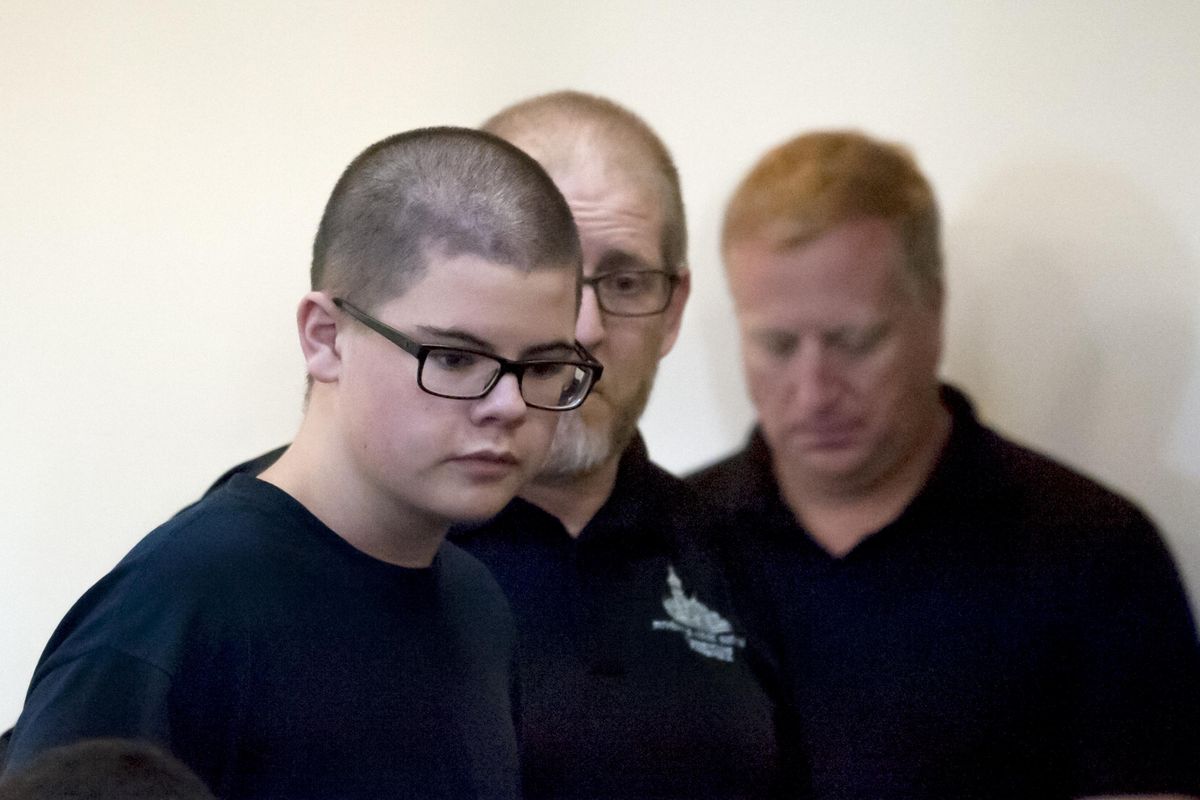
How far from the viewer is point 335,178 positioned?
0.96 metres

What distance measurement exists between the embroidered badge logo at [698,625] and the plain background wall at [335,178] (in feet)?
0.52

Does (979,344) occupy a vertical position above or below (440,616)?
above

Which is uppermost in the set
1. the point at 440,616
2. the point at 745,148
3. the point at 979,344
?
the point at 745,148

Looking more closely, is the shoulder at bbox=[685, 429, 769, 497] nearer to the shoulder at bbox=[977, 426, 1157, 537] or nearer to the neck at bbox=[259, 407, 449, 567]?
the shoulder at bbox=[977, 426, 1157, 537]

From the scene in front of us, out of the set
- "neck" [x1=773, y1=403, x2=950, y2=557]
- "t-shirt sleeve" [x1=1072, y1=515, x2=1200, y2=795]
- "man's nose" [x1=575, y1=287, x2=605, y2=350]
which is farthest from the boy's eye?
"t-shirt sleeve" [x1=1072, y1=515, x2=1200, y2=795]

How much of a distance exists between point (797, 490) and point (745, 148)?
1.04ft

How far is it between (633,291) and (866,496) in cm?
26

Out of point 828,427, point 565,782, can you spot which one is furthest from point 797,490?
point 565,782

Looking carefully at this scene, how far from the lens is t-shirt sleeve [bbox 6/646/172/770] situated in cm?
57

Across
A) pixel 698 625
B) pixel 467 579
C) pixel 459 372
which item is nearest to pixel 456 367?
pixel 459 372

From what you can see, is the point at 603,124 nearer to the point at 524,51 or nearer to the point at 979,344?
the point at 524,51

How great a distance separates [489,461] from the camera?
682 millimetres

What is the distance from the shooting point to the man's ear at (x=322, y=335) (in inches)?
27.4

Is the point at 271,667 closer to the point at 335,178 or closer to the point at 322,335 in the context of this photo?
the point at 322,335
